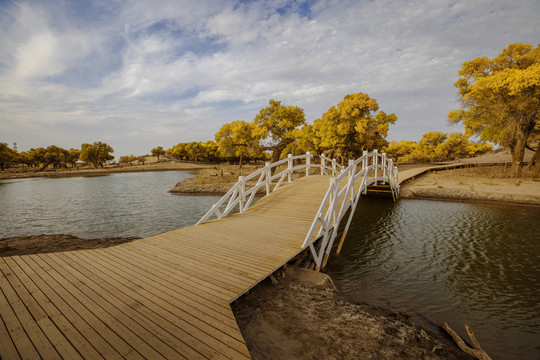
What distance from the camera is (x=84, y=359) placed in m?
2.68

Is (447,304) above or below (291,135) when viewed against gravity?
below

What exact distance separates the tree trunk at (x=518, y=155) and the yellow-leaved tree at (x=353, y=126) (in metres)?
12.8

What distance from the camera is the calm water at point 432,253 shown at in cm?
555

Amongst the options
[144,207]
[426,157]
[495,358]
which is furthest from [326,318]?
[426,157]

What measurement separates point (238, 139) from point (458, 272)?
3033cm

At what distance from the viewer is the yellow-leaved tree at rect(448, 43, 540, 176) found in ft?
58.4

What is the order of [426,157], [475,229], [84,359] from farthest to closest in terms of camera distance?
[426,157]
[475,229]
[84,359]

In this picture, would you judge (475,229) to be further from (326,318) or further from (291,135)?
(291,135)

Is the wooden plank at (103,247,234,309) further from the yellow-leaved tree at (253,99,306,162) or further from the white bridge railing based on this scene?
the yellow-leaved tree at (253,99,306,162)

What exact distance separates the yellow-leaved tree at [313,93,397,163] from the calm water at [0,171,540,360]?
15.2m

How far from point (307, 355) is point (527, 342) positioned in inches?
195

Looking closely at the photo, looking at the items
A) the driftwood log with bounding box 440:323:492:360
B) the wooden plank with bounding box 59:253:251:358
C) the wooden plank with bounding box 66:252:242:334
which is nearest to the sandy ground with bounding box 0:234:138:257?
the wooden plank with bounding box 66:252:242:334

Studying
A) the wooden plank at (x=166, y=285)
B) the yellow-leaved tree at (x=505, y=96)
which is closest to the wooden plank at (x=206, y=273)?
the wooden plank at (x=166, y=285)

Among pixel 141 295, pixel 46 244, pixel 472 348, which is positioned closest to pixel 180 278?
pixel 141 295
